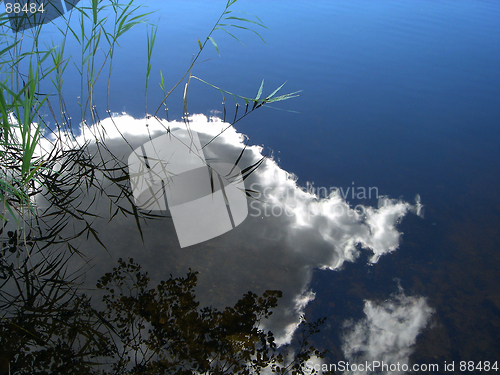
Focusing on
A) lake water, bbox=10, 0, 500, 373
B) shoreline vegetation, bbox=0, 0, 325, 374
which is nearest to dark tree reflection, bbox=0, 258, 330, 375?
shoreline vegetation, bbox=0, 0, 325, 374

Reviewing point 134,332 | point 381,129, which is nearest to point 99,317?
point 134,332

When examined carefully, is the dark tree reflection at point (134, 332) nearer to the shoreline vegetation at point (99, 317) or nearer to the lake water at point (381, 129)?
the shoreline vegetation at point (99, 317)

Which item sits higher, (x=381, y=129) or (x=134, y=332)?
(x=381, y=129)

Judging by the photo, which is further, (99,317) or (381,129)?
(381,129)

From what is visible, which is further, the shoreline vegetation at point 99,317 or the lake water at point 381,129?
the lake water at point 381,129

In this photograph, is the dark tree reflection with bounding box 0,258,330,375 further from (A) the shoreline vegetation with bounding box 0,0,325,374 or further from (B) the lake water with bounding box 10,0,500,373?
(B) the lake water with bounding box 10,0,500,373

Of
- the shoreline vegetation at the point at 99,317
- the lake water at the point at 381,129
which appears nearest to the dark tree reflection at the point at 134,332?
the shoreline vegetation at the point at 99,317

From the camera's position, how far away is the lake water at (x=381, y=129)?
1432 millimetres

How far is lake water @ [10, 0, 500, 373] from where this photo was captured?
143 cm

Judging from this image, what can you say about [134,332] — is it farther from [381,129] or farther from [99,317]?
[381,129]

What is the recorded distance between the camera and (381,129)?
2.53 meters

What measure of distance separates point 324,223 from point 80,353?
116 cm

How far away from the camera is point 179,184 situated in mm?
1944

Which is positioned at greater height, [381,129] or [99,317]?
[381,129]
